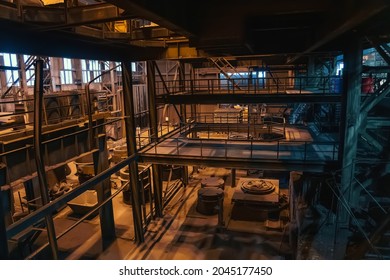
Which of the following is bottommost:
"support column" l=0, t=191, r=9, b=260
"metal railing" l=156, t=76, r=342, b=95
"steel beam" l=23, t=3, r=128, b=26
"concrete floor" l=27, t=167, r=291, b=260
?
"concrete floor" l=27, t=167, r=291, b=260

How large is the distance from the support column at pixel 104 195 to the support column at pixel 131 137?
0.78m

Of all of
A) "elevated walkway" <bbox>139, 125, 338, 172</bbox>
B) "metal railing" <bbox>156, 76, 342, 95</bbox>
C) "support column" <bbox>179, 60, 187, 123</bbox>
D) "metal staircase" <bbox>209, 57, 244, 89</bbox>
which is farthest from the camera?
"support column" <bbox>179, 60, 187, 123</bbox>

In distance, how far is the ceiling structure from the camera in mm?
3305

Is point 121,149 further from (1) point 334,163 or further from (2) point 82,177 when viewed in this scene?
(1) point 334,163

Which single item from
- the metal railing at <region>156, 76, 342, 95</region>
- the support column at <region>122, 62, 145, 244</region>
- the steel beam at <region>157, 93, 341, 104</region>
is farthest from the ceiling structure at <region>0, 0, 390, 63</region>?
the metal railing at <region>156, 76, 342, 95</region>

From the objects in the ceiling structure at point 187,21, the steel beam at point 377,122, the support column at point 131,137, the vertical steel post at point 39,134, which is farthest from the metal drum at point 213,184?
the vertical steel post at point 39,134

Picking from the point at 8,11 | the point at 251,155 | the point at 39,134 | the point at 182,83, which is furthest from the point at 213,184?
the point at 8,11

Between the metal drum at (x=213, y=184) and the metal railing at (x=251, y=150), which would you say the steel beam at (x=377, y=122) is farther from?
the metal drum at (x=213, y=184)

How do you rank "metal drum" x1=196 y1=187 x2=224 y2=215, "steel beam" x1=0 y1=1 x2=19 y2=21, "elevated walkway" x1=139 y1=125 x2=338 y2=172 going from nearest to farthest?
1. "steel beam" x1=0 y1=1 x2=19 y2=21
2. "elevated walkway" x1=139 y1=125 x2=338 y2=172
3. "metal drum" x1=196 y1=187 x2=224 y2=215

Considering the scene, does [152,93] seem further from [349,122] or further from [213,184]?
[349,122]

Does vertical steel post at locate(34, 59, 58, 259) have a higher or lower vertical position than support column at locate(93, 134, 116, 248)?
higher

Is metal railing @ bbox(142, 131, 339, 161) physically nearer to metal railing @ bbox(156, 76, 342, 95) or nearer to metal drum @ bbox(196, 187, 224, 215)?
metal railing @ bbox(156, 76, 342, 95)

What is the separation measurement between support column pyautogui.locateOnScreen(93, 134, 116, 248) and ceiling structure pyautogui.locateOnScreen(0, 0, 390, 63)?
119 inches

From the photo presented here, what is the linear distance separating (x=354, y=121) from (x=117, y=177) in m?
10.7
